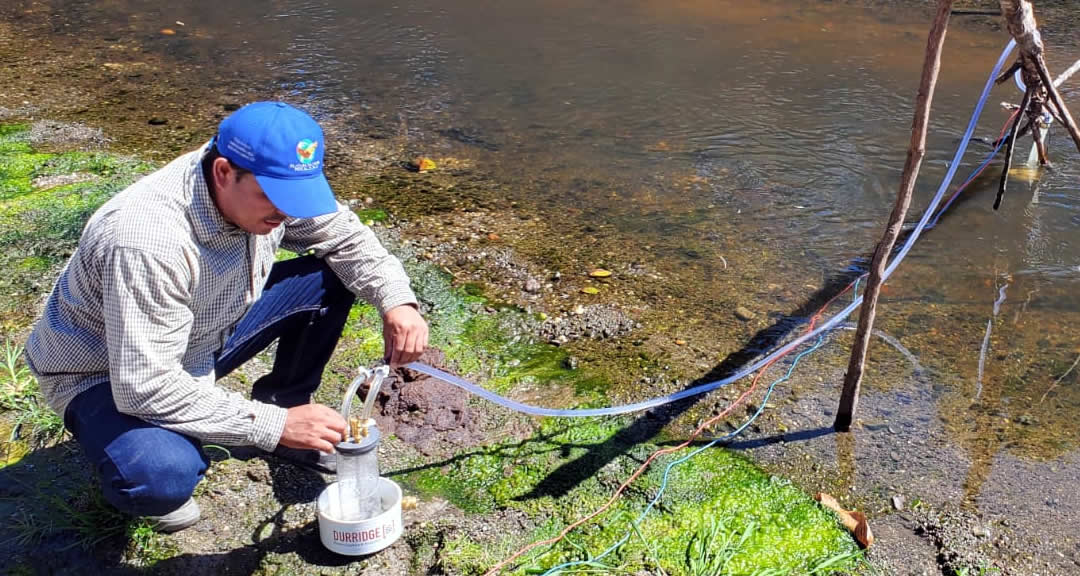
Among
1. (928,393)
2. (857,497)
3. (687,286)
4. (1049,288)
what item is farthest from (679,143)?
(857,497)

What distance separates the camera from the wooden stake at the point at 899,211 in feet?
8.96

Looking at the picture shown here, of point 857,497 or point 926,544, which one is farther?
point 857,497

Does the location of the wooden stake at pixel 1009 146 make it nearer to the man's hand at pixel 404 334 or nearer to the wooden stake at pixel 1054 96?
the wooden stake at pixel 1054 96

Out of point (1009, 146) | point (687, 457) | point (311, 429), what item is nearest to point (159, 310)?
point (311, 429)

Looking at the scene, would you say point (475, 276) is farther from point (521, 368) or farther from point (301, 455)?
point (301, 455)

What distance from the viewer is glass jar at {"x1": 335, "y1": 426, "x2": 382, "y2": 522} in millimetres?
2686

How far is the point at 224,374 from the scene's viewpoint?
291cm

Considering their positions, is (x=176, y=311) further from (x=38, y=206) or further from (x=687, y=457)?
(x=38, y=206)

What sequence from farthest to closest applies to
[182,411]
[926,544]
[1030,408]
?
[1030,408], [926,544], [182,411]

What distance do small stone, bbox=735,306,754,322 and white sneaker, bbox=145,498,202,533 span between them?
2.50m

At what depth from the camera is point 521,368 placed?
365cm

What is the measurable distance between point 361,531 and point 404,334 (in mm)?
634

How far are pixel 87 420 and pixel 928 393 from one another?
312 cm

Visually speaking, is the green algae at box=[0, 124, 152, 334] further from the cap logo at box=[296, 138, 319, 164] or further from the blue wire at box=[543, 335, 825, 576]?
the blue wire at box=[543, 335, 825, 576]
